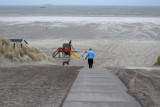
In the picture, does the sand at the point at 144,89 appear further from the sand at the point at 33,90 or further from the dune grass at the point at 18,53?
the dune grass at the point at 18,53

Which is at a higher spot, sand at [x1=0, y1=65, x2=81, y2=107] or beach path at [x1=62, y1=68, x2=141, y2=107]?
beach path at [x1=62, y1=68, x2=141, y2=107]

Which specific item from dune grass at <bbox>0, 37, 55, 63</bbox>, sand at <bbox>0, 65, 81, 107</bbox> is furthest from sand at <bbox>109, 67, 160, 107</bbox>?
dune grass at <bbox>0, 37, 55, 63</bbox>

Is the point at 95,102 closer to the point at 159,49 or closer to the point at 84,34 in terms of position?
the point at 159,49

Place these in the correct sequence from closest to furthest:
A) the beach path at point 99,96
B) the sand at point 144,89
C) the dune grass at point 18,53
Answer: the beach path at point 99,96 → the sand at point 144,89 → the dune grass at point 18,53

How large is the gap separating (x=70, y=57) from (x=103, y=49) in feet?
19.3

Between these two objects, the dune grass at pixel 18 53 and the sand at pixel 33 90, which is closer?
the sand at pixel 33 90

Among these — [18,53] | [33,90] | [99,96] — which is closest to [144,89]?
[99,96]

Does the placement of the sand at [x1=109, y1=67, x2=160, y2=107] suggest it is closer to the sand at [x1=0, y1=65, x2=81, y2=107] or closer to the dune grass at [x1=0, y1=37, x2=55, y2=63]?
the sand at [x1=0, y1=65, x2=81, y2=107]

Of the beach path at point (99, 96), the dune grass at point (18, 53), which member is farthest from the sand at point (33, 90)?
the dune grass at point (18, 53)

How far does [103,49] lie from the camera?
89.1ft

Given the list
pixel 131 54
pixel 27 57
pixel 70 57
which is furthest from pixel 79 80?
pixel 131 54

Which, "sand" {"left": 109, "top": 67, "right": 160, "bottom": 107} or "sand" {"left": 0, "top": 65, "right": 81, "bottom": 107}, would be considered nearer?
"sand" {"left": 0, "top": 65, "right": 81, "bottom": 107}

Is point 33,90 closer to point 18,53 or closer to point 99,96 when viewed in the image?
point 99,96

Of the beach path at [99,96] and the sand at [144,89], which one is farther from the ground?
the beach path at [99,96]
